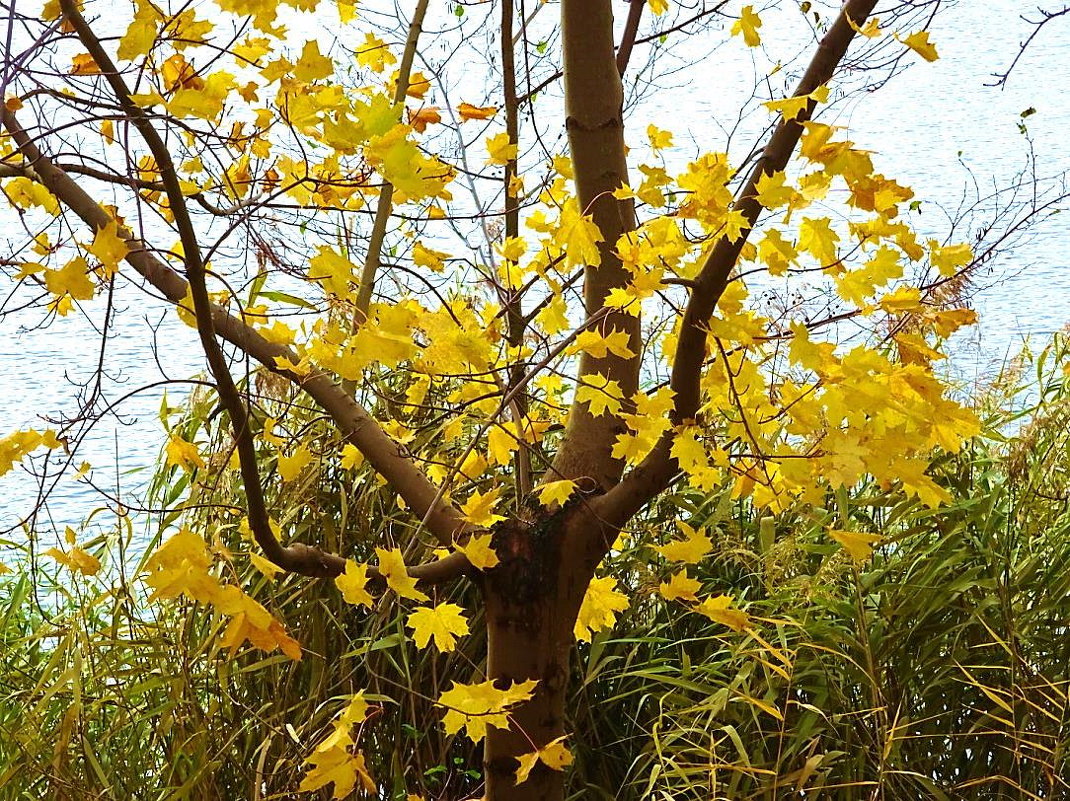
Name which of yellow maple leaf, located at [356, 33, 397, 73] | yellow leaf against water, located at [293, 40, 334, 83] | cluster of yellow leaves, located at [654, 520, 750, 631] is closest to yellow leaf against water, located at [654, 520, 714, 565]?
cluster of yellow leaves, located at [654, 520, 750, 631]

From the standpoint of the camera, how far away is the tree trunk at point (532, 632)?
938 mm

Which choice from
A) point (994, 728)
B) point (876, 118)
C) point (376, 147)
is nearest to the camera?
point (376, 147)

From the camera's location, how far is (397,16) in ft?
4.44

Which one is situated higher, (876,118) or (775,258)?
(876,118)

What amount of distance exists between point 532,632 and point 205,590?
381 mm

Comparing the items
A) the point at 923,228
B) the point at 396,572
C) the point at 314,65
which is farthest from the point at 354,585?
the point at 923,228

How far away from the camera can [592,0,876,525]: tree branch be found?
2.45 ft

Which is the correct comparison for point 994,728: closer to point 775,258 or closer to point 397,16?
point 775,258

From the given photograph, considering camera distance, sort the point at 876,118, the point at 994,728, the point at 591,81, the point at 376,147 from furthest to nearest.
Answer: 1. the point at 876,118
2. the point at 994,728
3. the point at 591,81
4. the point at 376,147

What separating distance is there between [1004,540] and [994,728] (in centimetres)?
23

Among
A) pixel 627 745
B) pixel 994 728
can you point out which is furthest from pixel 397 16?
pixel 994 728

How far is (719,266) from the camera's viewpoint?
2.53ft

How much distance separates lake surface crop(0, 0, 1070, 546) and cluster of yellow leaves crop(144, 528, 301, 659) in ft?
2.51

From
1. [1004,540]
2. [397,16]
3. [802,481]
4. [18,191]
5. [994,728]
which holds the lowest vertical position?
[994,728]
